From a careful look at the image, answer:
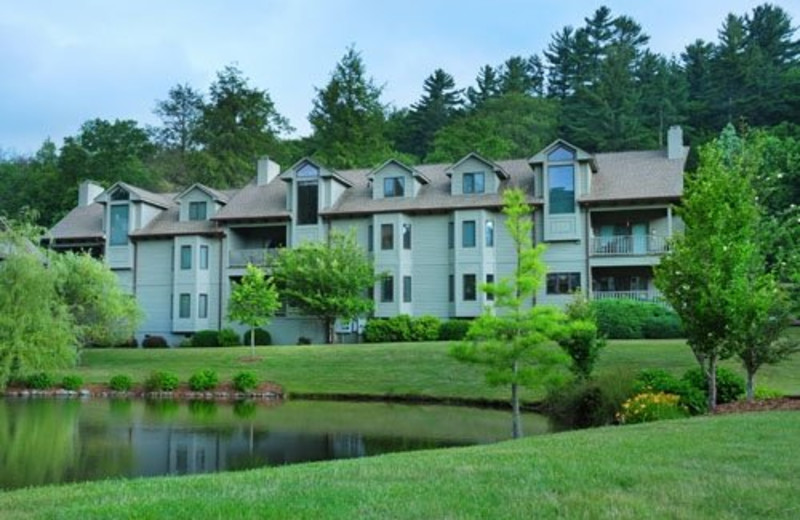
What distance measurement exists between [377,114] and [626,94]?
20332mm

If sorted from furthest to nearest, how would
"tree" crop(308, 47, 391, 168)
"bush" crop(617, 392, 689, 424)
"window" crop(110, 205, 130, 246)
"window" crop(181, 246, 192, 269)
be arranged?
"tree" crop(308, 47, 391, 168) → "window" crop(110, 205, 130, 246) → "window" crop(181, 246, 192, 269) → "bush" crop(617, 392, 689, 424)

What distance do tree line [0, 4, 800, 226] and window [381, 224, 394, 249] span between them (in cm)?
1768

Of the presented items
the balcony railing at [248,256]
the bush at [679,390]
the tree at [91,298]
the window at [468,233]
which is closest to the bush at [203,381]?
the tree at [91,298]

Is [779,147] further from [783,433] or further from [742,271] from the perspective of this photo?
[783,433]

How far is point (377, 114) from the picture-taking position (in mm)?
69812

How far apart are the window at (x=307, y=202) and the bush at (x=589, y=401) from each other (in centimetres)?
2241

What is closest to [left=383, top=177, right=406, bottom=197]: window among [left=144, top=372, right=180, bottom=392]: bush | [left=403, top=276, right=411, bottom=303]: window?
[left=403, top=276, right=411, bottom=303]: window

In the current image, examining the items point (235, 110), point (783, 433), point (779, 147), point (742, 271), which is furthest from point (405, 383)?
point (235, 110)

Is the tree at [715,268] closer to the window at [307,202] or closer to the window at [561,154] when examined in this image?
the window at [561,154]

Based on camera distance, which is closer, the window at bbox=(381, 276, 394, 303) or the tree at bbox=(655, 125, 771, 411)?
the tree at bbox=(655, 125, 771, 411)

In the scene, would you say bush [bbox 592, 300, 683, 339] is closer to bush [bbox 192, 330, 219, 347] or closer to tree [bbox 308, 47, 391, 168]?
bush [bbox 192, 330, 219, 347]

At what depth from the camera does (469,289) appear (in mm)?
40656

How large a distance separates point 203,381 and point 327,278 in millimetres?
9117

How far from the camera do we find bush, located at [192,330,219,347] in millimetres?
41969
